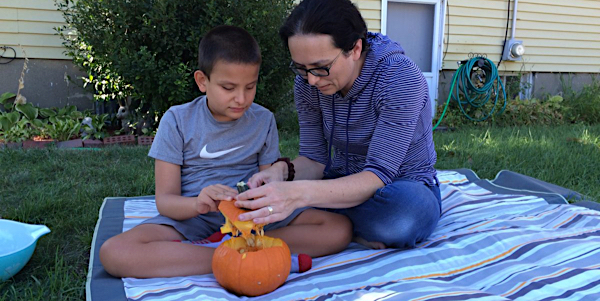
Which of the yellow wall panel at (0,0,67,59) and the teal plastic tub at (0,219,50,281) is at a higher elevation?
the yellow wall panel at (0,0,67,59)

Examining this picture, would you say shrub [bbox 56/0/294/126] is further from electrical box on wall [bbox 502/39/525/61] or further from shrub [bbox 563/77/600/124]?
shrub [bbox 563/77/600/124]

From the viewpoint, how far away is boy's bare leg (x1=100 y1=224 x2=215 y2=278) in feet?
5.98

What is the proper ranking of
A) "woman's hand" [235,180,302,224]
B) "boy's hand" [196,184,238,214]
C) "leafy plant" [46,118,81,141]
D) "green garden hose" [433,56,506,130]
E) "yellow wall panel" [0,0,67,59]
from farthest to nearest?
"green garden hose" [433,56,506,130] < "yellow wall panel" [0,0,67,59] < "leafy plant" [46,118,81,141] < "boy's hand" [196,184,238,214] < "woman's hand" [235,180,302,224]

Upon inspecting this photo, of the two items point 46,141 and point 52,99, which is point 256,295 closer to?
point 46,141

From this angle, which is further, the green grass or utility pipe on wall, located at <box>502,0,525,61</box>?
utility pipe on wall, located at <box>502,0,525,61</box>

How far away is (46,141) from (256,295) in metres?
3.88

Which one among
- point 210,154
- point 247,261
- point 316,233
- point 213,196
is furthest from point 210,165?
point 247,261

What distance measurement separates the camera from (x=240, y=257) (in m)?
1.66

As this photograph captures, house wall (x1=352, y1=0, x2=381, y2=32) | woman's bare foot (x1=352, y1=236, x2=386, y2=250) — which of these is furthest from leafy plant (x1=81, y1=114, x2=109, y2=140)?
house wall (x1=352, y1=0, x2=381, y2=32)

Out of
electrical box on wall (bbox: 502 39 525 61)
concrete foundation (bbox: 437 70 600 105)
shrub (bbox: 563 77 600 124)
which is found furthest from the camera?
concrete foundation (bbox: 437 70 600 105)

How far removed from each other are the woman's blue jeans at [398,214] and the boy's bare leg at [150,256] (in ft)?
2.41

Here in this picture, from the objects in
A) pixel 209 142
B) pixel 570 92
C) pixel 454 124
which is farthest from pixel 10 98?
pixel 570 92

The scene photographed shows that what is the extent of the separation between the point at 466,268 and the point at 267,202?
3.16 ft

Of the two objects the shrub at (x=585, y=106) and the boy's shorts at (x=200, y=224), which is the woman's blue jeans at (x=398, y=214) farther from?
the shrub at (x=585, y=106)
